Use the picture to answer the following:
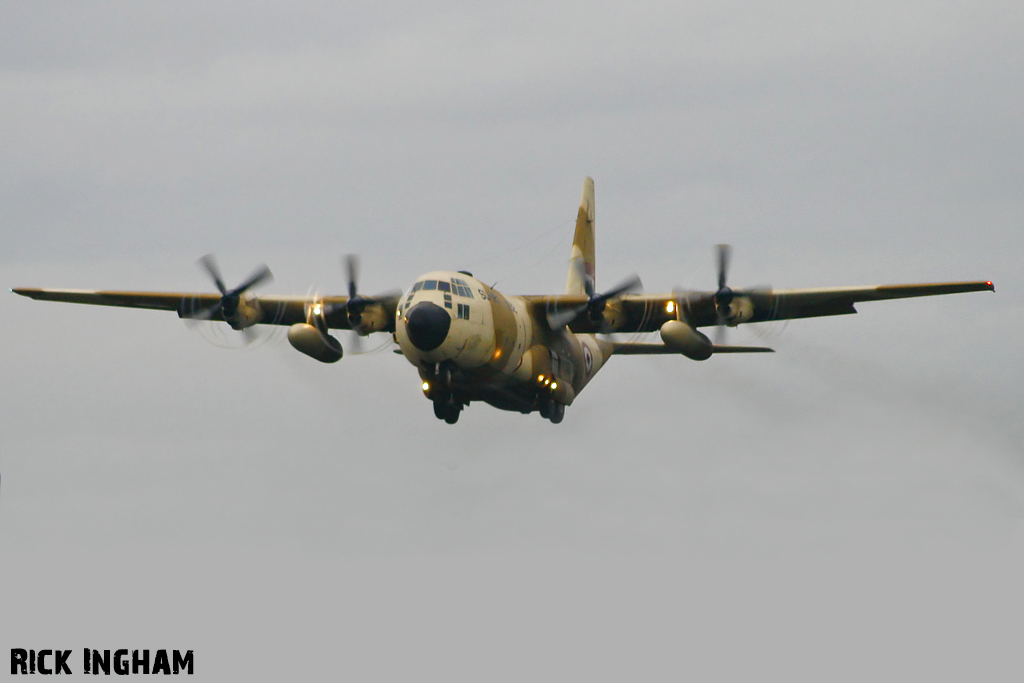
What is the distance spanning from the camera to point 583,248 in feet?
134

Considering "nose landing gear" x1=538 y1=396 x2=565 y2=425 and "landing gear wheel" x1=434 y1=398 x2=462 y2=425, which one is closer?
"landing gear wheel" x1=434 y1=398 x2=462 y2=425

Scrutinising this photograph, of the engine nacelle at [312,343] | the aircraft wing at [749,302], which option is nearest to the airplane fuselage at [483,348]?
the aircraft wing at [749,302]

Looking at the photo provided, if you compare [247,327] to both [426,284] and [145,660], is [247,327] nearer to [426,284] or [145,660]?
[426,284]

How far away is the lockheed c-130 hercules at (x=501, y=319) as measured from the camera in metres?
30.8

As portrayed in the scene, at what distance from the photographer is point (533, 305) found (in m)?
34.5

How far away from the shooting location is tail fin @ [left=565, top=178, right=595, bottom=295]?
39.7 meters

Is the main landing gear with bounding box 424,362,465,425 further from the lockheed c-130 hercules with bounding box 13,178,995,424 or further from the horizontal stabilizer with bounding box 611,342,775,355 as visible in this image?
the horizontal stabilizer with bounding box 611,342,775,355

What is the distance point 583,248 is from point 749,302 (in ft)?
28.8

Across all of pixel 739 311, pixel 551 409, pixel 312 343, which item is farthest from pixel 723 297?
pixel 312 343

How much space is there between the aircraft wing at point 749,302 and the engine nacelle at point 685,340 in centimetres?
149

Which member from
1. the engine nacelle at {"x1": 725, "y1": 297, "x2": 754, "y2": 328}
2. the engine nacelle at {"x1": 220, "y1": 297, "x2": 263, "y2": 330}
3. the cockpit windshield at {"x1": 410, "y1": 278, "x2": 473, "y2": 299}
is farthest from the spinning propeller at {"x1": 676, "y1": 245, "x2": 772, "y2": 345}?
the engine nacelle at {"x1": 220, "y1": 297, "x2": 263, "y2": 330}

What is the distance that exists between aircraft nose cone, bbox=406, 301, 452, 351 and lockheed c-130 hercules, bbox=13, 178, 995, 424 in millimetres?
27

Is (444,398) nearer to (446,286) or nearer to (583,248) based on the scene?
(446,286)

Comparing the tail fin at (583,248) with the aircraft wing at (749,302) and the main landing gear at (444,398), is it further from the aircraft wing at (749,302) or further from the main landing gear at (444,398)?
the main landing gear at (444,398)
